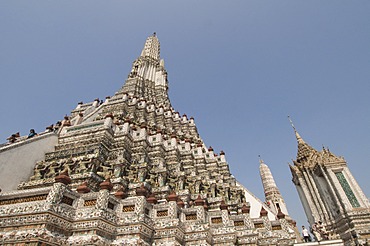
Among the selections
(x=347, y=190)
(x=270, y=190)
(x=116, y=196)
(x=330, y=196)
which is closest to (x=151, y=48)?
(x=270, y=190)

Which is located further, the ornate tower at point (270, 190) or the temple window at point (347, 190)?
the ornate tower at point (270, 190)

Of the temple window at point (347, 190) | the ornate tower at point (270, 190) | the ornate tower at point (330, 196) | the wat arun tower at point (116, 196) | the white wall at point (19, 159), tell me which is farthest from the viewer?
the ornate tower at point (270, 190)

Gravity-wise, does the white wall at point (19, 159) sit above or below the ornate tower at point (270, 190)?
below

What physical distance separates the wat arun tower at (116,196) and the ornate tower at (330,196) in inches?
206

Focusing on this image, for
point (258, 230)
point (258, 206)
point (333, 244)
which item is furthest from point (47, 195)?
point (258, 206)

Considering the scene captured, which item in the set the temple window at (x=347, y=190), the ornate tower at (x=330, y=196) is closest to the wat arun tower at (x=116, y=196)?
the ornate tower at (x=330, y=196)

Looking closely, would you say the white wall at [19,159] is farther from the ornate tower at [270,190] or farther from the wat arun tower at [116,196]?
the ornate tower at [270,190]

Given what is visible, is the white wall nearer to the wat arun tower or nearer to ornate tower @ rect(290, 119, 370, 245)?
the wat arun tower

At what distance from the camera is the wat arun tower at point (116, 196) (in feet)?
21.1

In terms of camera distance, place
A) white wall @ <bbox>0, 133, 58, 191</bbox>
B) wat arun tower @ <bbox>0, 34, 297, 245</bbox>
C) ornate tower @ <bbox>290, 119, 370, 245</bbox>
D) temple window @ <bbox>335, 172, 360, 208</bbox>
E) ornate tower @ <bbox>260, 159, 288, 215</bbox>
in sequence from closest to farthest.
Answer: wat arun tower @ <bbox>0, 34, 297, 245</bbox>
white wall @ <bbox>0, 133, 58, 191</bbox>
ornate tower @ <bbox>290, 119, 370, 245</bbox>
temple window @ <bbox>335, 172, 360, 208</bbox>
ornate tower @ <bbox>260, 159, 288, 215</bbox>

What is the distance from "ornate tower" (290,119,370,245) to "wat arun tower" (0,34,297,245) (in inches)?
206

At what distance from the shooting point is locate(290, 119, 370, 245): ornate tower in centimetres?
1564

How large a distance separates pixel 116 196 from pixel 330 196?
18648 millimetres

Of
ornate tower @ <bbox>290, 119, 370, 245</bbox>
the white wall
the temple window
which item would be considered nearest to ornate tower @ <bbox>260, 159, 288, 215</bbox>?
ornate tower @ <bbox>290, 119, 370, 245</bbox>
